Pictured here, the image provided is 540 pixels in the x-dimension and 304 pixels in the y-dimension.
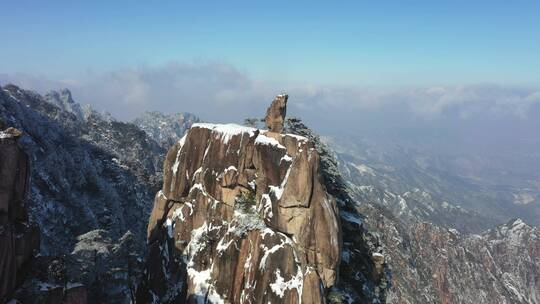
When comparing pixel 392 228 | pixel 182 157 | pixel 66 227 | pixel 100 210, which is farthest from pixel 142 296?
pixel 392 228

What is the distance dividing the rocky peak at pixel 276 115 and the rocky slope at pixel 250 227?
0.37 ft

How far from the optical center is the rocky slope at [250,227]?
127 ft

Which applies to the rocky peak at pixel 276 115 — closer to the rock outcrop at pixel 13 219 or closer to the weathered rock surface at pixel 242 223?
the weathered rock surface at pixel 242 223

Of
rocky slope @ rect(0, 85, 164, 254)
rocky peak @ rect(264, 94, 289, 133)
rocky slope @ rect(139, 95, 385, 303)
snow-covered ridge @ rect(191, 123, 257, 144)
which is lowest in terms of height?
rocky slope @ rect(0, 85, 164, 254)

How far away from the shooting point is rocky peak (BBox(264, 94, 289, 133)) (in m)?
47.2

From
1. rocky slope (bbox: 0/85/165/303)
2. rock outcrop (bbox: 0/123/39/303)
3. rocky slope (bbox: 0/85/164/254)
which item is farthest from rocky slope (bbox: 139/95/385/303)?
rocky slope (bbox: 0/85/164/254)

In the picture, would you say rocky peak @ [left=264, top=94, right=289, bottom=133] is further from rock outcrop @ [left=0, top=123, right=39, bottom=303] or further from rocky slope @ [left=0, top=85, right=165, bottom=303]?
rock outcrop @ [left=0, top=123, right=39, bottom=303]

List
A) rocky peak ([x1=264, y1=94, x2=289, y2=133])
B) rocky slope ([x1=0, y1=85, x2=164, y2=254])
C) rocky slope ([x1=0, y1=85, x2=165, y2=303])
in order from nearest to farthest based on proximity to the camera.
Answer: rocky slope ([x1=0, y1=85, x2=165, y2=303])
rocky peak ([x1=264, y1=94, x2=289, y2=133])
rocky slope ([x1=0, y1=85, x2=164, y2=254])

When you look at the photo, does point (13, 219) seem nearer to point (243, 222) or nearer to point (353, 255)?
point (243, 222)

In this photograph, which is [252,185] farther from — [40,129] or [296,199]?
[40,129]

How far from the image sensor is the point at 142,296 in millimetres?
47250

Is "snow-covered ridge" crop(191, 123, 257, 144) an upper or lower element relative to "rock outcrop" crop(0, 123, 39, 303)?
upper

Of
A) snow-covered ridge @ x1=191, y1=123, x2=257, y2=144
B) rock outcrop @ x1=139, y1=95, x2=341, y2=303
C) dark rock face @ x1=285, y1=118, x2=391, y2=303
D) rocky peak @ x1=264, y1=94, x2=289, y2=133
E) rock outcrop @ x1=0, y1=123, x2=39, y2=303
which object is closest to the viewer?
rock outcrop @ x1=0, y1=123, x2=39, y2=303

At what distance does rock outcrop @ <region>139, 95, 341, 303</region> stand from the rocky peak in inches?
4.5
